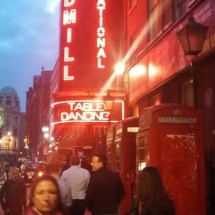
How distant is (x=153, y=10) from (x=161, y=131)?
938 cm

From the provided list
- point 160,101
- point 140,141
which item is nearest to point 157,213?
point 140,141

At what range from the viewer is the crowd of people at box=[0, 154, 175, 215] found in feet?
14.7

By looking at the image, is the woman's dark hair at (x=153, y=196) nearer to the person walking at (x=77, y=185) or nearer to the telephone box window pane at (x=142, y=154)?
the person walking at (x=77, y=185)

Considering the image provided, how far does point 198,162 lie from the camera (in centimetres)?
1043

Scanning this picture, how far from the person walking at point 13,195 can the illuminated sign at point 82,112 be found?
44.7ft

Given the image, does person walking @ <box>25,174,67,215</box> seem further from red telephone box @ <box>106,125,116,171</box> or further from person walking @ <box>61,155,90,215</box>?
red telephone box @ <box>106,125,116,171</box>

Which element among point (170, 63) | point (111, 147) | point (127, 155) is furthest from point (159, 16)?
point (127, 155)

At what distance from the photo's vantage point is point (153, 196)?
19.4 feet

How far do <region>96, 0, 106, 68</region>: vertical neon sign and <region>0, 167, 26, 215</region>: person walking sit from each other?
60.2 feet

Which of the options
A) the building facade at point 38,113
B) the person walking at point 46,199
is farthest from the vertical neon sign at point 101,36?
the building facade at point 38,113

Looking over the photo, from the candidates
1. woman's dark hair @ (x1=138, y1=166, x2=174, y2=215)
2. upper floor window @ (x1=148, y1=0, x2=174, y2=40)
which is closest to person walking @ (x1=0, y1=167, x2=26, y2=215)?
woman's dark hair @ (x1=138, y1=166, x2=174, y2=215)

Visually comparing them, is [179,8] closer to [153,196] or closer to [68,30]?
[153,196]

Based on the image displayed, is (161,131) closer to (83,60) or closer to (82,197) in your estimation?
(82,197)

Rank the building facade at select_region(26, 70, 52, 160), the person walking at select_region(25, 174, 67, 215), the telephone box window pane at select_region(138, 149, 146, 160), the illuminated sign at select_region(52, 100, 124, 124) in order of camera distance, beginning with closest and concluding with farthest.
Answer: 1. the person walking at select_region(25, 174, 67, 215)
2. the telephone box window pane at select_region(138, 149, 146, 160)
3. the illuminated sign at select_region(52, 100, 124, 124)
4. the building facade at select_region(26, 70, 52, 160)
